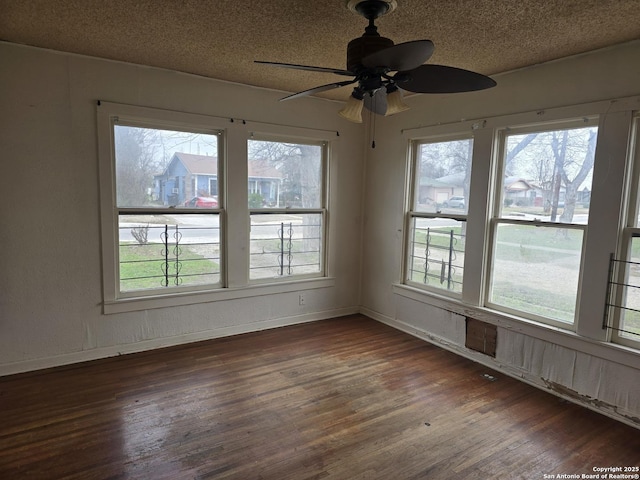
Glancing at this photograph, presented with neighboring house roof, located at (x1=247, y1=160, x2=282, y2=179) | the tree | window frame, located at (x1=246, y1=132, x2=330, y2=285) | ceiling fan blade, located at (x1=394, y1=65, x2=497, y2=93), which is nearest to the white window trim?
window frame, located at (x1=246, y1=132, x2=330, y2=285)

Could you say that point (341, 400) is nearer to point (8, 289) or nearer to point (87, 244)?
point (87, 244)

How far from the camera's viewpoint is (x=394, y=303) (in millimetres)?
4406

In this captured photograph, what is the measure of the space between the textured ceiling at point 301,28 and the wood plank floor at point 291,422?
248cm

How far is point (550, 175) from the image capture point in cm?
304

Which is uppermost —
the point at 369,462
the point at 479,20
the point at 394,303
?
the point at 479,20

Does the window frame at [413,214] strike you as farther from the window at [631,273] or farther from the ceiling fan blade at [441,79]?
the ceiling fan blade at [441,79]

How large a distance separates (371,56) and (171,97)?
2413 mm

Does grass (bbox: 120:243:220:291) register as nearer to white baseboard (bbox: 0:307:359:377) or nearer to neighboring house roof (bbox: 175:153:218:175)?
white baseboard (bbox: 0:307:359:377)

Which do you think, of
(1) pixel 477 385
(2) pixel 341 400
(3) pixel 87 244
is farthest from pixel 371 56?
(3) pixel 87 244

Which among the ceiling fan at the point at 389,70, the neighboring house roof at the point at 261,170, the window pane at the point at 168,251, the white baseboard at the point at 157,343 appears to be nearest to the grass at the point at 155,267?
the window pane at the point at 168,251

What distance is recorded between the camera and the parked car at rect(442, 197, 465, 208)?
3.72 metres

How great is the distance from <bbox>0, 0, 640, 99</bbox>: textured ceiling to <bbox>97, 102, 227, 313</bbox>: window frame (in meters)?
0.45

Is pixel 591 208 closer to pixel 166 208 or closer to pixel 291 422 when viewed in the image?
pixel 291 422

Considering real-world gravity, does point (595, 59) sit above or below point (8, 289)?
above
